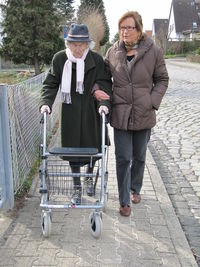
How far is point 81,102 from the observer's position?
159 inches

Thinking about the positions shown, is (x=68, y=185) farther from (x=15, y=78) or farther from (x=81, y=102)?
(x=15, y=78)

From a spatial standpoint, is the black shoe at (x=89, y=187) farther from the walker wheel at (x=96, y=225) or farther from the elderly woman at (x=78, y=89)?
the walker wheel at (x=96, y=225)

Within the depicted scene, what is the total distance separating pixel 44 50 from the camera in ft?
74.9

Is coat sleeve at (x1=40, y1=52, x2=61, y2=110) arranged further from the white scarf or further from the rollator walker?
the rollator walker

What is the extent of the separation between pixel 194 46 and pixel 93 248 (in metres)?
55.7

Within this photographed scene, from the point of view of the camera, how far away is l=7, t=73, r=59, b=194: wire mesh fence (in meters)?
4.36

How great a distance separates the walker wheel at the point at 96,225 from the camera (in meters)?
3.58

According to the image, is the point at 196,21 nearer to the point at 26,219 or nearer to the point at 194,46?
the point at 194,46

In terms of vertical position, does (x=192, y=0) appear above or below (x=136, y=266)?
above

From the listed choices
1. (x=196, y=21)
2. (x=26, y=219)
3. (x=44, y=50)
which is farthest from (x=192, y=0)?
(x=26, y=219)

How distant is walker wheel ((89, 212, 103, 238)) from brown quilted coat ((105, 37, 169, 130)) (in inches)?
36.8

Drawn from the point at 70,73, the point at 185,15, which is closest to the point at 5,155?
the point at 70,73

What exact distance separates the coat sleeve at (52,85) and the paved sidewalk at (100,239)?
1.24m

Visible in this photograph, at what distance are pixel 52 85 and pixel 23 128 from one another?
1045mm
